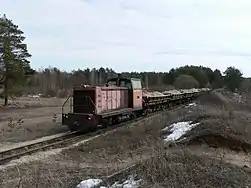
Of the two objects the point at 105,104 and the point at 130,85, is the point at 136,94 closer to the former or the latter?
the point at 130,85

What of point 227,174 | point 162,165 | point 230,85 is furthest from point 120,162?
point 230,85

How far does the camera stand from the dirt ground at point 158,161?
28.9ft

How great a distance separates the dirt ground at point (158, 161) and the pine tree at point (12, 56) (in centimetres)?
2519

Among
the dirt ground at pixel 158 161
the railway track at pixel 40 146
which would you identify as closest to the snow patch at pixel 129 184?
the dirt ground at pixel 158 161

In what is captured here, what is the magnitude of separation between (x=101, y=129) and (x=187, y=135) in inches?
300

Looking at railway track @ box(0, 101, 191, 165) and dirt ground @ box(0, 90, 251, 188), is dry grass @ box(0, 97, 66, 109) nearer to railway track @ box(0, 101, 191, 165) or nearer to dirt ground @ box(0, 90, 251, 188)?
railway track @ box(0, 101, 191, 165)

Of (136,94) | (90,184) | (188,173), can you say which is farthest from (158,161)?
(136,94)

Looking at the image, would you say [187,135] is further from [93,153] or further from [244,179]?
[244,179]

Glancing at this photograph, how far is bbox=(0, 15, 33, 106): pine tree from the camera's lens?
140 feet

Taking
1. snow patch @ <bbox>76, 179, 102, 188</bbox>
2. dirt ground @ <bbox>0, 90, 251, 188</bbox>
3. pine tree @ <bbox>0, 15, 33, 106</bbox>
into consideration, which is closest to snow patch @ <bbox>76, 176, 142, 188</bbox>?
snow patch @ <bbox>76, 179, 102, 188</bbox>

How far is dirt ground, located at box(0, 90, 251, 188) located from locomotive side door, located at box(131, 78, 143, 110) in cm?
803

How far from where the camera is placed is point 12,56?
4322cm

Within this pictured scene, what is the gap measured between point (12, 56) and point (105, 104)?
72.8 feet

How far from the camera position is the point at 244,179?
869 cm
